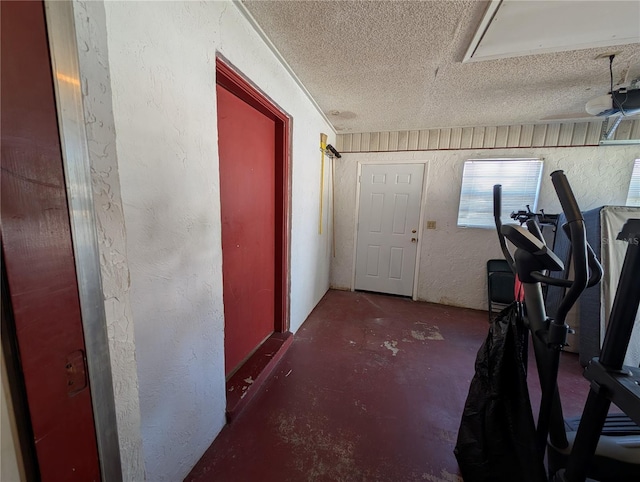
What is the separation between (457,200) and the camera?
10.5 feet

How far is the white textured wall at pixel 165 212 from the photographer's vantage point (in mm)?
745

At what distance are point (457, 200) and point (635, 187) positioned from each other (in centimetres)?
167

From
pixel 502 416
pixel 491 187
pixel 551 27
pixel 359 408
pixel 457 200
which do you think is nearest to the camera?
pixel 502 416

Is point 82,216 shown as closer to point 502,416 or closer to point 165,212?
point 165,212

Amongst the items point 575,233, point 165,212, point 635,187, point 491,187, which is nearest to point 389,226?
point 491,187

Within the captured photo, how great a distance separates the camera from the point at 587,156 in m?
2.73

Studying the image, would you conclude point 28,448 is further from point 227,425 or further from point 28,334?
point 227,425

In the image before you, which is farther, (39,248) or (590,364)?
(590,364)

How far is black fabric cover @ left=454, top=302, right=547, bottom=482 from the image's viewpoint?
3.29ft

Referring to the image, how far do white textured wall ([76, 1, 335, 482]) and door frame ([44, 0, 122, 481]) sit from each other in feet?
0.31

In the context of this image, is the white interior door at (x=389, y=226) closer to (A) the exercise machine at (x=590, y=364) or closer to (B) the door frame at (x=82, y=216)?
(A) the exercise machine at (x=590, y=364)

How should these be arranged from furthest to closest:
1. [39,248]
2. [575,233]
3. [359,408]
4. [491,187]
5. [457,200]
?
1. [457,200]
2. [491,187]
3. [359,408]
4. [575,233]
5. [39,248]

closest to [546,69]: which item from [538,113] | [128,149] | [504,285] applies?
[538,113]

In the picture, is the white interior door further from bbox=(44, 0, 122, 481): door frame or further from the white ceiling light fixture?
bbox=(44, 0, 122, 481): door frame
